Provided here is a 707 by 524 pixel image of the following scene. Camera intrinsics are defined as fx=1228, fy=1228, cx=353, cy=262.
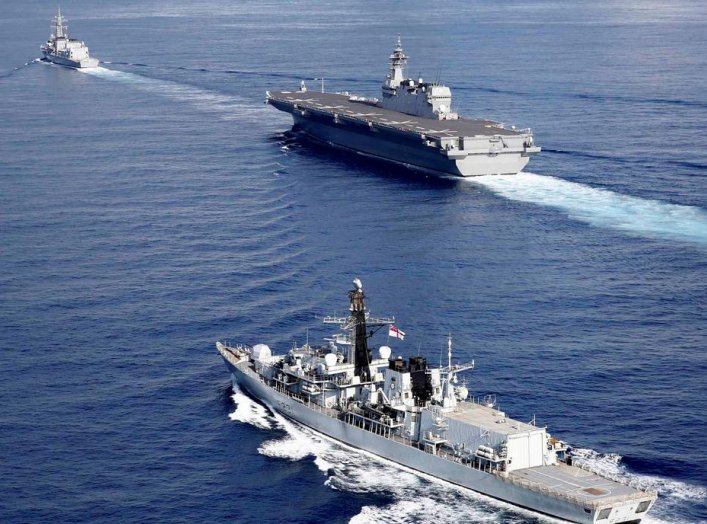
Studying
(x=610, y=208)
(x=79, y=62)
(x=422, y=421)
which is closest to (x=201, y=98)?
(x=79, y=62)

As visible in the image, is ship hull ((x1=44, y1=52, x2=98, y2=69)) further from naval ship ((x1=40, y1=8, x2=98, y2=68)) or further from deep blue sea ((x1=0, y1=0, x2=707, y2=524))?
deep blue sea ((x1=0, y1=0, x2=707, y2=524))

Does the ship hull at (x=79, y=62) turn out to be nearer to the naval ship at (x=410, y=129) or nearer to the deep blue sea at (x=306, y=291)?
the deep blue sea at (x=306, y=291)

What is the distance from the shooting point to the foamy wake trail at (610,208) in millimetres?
89125

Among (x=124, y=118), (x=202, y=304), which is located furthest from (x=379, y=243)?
(x=124, y=118)

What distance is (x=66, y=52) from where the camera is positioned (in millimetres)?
184625

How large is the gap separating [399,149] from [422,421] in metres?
65.2

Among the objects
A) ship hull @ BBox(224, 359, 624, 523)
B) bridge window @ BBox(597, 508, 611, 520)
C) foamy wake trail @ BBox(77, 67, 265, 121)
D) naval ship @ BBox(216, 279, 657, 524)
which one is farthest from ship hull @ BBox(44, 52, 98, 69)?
bridge window @ BBox(597, 508, 611, 520)

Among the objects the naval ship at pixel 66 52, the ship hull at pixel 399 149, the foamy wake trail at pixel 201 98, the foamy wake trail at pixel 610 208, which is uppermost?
the naval ship at pixel 66 52

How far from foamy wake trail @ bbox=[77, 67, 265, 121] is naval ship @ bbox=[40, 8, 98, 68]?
1457 cm

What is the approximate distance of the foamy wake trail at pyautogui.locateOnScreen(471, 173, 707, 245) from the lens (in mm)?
89125

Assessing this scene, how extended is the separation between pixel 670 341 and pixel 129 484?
31316 millimetres

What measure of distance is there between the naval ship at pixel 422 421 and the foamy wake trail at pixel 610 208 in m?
31.4

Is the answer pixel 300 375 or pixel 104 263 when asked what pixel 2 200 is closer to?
pixel 104 263

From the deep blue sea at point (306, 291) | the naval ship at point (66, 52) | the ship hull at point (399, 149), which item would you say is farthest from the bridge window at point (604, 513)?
the naval ship at point (66, 52)
